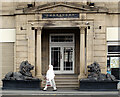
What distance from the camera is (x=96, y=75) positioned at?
14.0 metres

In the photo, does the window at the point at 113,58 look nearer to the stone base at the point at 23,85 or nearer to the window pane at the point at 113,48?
the window pane at the point at 113,48

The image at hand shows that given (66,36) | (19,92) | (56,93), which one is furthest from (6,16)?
(56,93)

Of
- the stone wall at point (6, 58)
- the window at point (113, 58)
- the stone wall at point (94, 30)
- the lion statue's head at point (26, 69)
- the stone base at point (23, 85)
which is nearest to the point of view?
the stone base at point (23, 85)

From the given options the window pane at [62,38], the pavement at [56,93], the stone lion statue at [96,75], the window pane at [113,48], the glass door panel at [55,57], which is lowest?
the pavement at [56,93]

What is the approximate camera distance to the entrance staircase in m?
14.6

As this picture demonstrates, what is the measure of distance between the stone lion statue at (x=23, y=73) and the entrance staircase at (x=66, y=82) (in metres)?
1.33

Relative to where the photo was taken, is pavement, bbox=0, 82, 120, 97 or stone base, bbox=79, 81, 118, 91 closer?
pavement, bbox=0, 82, 120, 97

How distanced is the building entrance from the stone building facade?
1.05 metres

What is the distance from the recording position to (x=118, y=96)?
12102mm

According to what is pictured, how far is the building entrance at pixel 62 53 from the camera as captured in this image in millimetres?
16688

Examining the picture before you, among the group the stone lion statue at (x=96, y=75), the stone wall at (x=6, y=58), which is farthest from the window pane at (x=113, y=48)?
the stone wall at (x=6, y=58)

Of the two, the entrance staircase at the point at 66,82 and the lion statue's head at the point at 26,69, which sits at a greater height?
the lion statue's head at the point at 26,69

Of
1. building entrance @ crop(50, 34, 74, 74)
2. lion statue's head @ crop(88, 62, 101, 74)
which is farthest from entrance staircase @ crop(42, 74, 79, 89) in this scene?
lion statue's head @ crop(88, 62, 101, 74)

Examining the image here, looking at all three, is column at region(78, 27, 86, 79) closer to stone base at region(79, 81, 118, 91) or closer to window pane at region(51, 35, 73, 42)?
stone base at region(79, 81, 118, 91)
